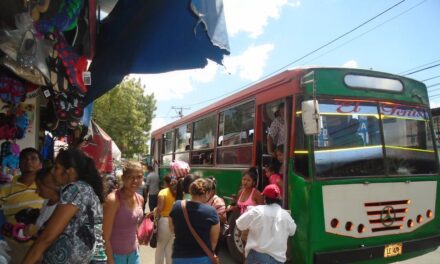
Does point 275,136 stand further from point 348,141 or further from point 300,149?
point 348,141

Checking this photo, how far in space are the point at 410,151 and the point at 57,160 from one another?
5.21m

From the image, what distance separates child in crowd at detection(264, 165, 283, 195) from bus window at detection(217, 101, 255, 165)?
75 centimetres

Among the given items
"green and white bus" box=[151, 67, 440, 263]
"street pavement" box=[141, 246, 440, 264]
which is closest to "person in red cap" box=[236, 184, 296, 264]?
"green and white bus" box=[151, 67, 440, 263]

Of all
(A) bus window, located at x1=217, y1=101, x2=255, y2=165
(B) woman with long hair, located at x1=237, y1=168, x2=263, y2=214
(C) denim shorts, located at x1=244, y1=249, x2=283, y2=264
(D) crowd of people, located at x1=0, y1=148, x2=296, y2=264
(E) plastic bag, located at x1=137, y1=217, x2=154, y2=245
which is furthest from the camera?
(A) bus window, located at x1=217, y1=101, x2=255, y2=165

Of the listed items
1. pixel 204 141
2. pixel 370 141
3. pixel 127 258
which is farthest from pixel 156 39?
pixel 204 141

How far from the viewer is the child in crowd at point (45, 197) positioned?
3.16 metres

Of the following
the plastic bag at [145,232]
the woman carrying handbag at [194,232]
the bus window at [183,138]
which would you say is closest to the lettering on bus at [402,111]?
the woman carrying handbag at [194,232]

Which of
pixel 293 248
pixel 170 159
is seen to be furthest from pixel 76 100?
pixel 170 159

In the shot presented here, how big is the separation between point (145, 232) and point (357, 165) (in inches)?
120

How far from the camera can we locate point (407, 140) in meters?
6.07

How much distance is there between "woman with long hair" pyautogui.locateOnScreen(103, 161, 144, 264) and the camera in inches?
137

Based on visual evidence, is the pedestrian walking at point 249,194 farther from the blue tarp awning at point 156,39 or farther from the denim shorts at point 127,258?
the denim shorts at point 127,258

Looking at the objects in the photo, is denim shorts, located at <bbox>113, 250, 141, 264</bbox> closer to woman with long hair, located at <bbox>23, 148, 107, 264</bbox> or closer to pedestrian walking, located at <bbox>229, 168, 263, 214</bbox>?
woman with long hair, located at <bbox>23, 148, 107, 264</bbox>

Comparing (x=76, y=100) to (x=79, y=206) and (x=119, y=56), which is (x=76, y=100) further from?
(x=79, y=206)
